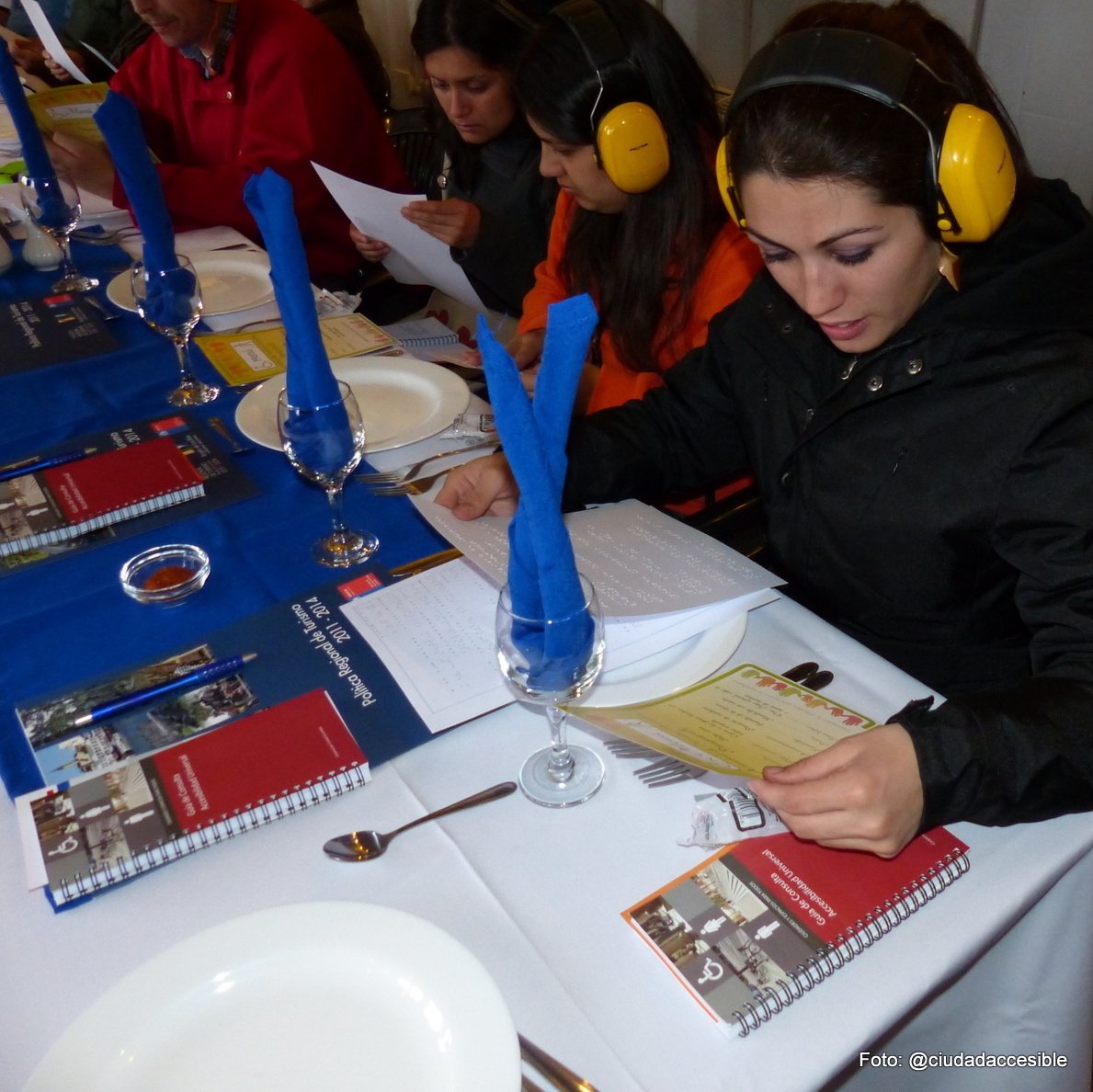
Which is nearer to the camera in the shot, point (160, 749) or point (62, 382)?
point (160, 749)

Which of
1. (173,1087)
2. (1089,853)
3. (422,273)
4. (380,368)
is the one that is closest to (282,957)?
(173,1087)

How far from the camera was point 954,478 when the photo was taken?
2.98 feet

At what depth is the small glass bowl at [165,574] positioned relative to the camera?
96 cm

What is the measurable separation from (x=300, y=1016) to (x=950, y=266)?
79 cm

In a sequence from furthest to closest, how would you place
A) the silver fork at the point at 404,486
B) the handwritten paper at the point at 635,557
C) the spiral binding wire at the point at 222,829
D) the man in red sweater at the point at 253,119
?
1. the man in red sweater at the point at 253,119
2. the silver fork at the point at 404,486
3. the handwritten paper at the point at 635,557
4. the spiral binding wire at the point at 222,829

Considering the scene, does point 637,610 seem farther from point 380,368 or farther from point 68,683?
point 380,368

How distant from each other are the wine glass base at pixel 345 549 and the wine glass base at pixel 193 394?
0.40 meters

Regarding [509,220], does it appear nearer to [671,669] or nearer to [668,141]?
[668,141]

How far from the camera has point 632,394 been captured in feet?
4.96

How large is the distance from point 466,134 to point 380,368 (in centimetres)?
77

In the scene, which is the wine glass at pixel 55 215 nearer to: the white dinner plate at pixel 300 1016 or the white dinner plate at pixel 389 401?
the white dinner plate at pixel 389 401

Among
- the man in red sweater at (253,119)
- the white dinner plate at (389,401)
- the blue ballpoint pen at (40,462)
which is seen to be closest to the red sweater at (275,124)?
the man in red sweater at (253,119)

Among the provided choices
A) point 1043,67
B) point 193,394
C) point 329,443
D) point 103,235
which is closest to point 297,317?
point 329,443

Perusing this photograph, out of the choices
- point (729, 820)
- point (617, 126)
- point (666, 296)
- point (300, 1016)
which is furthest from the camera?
point (666, 296)
